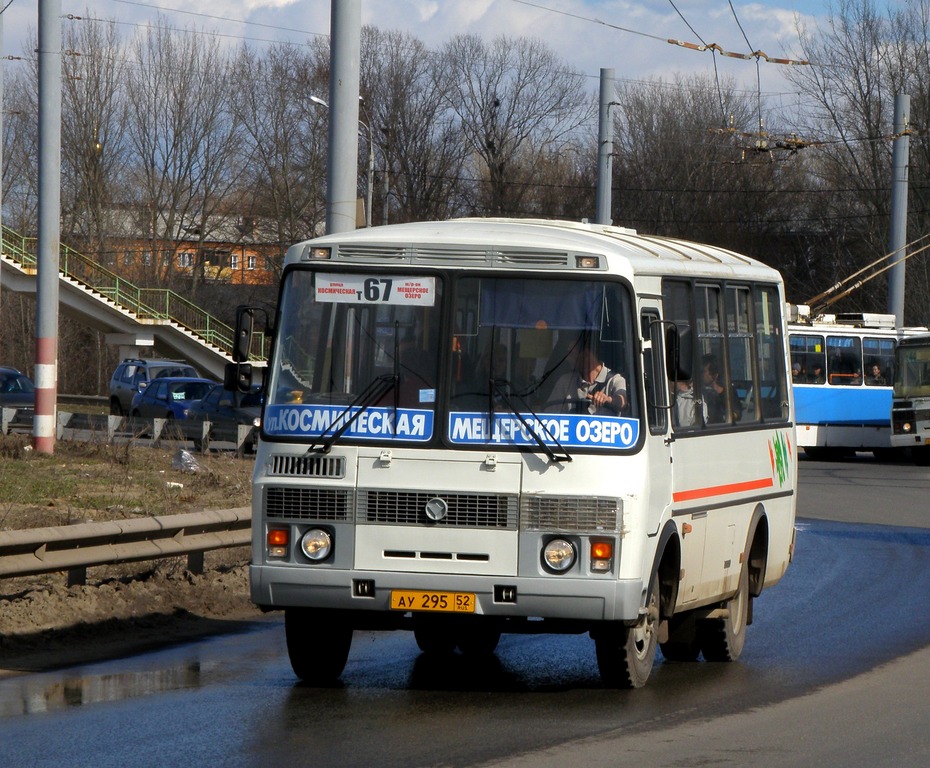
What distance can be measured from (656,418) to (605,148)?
64.9ft

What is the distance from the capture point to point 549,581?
313 inches

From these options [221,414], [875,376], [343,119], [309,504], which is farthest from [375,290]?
[875,376]

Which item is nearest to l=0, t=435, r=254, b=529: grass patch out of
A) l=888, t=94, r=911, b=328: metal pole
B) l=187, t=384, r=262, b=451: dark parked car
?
l=187, t=384, r=262, b=451: dark parked car

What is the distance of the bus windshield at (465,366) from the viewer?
8180 millimetres

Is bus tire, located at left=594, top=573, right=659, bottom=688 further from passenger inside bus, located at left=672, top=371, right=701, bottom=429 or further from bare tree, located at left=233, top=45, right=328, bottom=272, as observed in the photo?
bare tree, located at left=233, top=45, right=328, bottom=272

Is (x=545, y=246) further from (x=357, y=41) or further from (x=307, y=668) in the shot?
(x=357, y=41)

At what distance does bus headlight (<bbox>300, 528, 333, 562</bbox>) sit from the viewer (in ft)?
26.7

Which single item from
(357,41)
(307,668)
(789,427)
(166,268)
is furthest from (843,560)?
(166,268)

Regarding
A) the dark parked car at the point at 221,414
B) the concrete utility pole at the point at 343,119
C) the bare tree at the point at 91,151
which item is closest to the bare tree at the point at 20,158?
the bare tree at the point at 91,151

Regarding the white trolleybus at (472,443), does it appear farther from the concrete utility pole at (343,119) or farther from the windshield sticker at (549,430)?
the concrete utility pole at (343,119)

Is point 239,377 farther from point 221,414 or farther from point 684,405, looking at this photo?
point 221,414

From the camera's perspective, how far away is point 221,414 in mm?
33406

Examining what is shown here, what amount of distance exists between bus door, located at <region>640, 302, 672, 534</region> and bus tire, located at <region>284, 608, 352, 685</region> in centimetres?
185

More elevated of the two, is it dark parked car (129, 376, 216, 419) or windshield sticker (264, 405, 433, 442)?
windshield sticker (264, 405, 433, 442)
